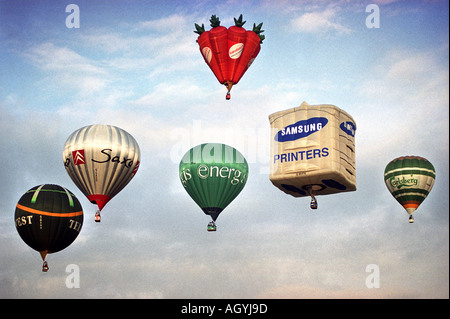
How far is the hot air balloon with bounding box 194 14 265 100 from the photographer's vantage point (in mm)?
32281

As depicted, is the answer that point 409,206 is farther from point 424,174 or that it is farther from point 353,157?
point 353,157

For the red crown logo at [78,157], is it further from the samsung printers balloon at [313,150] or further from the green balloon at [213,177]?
the samsung printers balloon at [313,150]

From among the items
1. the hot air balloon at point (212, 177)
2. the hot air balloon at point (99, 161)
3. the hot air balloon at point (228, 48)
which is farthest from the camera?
the hot air balloon at point (212, 177)

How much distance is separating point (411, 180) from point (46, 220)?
52.8 ft

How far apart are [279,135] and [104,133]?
26.9 feet

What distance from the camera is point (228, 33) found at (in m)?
32.2

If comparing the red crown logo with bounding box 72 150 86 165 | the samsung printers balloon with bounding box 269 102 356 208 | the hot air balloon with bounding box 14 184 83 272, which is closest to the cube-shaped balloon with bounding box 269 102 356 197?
the samsung printers balloon with bounding box 269 102 356 208

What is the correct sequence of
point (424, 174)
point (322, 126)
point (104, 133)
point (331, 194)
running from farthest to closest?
point (424, 174) < point (104, 133) < point (331, 194) < point (322, 126)

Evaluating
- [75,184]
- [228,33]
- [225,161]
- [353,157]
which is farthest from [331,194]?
[75,184]

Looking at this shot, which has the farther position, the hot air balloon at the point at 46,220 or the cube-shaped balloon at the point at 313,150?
the hot air balloon at the point at 46,220

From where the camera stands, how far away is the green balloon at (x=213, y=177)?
3266 cm

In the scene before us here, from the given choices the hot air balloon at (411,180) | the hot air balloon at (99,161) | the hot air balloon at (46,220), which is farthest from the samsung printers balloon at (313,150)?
the hot air balloon at (46,220)

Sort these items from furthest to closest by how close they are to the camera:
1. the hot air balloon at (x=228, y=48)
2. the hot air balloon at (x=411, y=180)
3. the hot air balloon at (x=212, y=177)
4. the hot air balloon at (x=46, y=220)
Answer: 1. the hot air balloon at (x=411, y=180)
2. the hot air balloon at (x=212, y=177)
3. the hot air balloon at (x=46, y=220)
4. the hot air balloon at (x=228, y=48)

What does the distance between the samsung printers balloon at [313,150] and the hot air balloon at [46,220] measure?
33.0ft
